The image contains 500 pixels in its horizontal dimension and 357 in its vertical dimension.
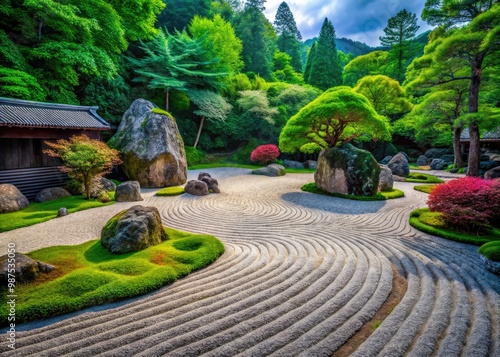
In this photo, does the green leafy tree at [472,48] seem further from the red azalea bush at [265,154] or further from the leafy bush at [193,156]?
the leafy bush at [193,156]

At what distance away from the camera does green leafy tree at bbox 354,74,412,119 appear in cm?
2505

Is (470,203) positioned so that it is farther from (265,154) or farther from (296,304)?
(265,154)

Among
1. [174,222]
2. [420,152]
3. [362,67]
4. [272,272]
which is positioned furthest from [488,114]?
[362,67]

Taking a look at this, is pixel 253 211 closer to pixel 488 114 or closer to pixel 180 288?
pixel 180 288

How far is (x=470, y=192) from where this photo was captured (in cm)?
730

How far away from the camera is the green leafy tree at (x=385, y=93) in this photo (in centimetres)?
2505

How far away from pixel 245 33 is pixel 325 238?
33832mm

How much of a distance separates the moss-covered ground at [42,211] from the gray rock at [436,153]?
29894 mm

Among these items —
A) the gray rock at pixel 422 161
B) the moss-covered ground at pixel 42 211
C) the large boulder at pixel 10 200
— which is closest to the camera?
the moss-covered ground at pixel 42 211

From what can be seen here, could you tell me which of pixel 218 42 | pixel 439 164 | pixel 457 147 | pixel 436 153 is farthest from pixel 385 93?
pixel 218 42

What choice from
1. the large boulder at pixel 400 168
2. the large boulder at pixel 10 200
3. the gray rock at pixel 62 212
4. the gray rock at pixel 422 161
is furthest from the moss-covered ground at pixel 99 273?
the gray rock at pixel 422 161

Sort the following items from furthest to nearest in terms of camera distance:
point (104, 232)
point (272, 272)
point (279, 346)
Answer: point (104, 232)
point (272, 272)
point (279, 346)

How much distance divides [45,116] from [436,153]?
3261 cm

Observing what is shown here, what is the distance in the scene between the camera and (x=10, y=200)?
9.41m
